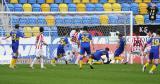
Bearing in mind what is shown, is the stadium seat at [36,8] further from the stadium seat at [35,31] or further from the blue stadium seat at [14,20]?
the stadium seat at [35,31]

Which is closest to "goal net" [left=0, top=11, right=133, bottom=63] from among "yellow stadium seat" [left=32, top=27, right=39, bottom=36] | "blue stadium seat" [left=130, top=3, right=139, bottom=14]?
"yellow stadium seat" [left=32, top=27, right=39, bottom=36]

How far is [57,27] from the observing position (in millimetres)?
32781

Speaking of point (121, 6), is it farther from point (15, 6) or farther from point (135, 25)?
point (15, 6)

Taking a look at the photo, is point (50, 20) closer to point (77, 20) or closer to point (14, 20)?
point (77, 20)

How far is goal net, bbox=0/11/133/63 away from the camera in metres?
31.0

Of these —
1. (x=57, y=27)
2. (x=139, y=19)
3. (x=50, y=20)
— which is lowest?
(x=139, y=19)

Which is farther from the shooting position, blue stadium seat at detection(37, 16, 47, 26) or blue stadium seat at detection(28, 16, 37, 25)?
blue stadium seat at detection(37, 16, 47, 26)

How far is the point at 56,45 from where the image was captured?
103 feet

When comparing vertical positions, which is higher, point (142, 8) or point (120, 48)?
point (142, 8)

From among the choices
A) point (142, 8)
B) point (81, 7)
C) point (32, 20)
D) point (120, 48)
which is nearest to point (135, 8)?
point (142, 8)

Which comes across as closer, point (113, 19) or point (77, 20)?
point (77, 20)

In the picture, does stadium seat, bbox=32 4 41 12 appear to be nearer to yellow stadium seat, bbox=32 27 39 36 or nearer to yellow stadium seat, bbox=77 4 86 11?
yellow stadium seat, bbox=77 4 86 11

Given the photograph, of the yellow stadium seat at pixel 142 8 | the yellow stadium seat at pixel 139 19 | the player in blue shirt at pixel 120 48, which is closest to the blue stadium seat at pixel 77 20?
the player in blue shirt at pixel 120 48

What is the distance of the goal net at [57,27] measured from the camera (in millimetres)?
30953
